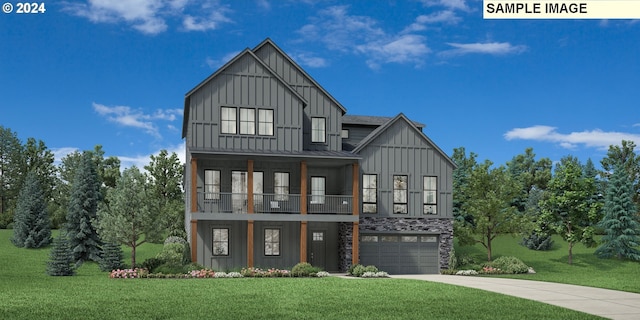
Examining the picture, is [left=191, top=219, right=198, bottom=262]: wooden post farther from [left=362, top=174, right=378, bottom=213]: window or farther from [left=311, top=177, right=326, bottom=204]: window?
[left=362, top=174, right=378, bottom=213]: window

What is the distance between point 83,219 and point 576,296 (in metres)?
28.1

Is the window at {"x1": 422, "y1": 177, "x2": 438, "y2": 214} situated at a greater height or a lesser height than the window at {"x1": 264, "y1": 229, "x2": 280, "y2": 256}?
greater

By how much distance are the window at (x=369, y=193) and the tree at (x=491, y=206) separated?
22.3ft

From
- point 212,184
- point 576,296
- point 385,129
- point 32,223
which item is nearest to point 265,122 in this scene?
point 212,184

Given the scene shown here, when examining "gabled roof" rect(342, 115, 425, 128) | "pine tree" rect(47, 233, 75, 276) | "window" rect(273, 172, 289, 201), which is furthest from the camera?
"gabled roof" rect(342, 115, 425, 128)

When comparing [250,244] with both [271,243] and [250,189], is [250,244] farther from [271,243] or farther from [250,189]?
[271,243]

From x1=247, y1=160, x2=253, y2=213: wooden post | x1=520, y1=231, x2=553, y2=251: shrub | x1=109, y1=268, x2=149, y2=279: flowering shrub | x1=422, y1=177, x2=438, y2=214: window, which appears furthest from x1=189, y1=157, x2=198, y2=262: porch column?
x1=520, y1=231, x2=553, y2=251: shrub

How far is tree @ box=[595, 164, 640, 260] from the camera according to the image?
43531mm

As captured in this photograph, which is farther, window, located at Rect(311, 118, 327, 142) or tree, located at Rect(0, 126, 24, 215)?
tree, located at Rect(0, 126, 24, 215)

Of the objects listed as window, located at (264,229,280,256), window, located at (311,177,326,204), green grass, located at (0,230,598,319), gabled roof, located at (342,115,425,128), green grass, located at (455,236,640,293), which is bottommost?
green grass, located at (455,236,640,293)

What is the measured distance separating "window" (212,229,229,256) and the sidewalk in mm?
12464

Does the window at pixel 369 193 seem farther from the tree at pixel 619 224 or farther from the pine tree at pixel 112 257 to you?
the tree at pixel 619 224

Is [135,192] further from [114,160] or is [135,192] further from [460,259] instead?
[114,160]

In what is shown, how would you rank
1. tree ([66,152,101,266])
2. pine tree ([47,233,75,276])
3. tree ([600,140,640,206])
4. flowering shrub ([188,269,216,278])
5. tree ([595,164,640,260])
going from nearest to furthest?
flowering shrub ([188,269,216,278]), pine tree ([47,233,75,276]), tree ([66,152,101,266]), tree ([595,164,640,260]), tree ([600,140,640,206])
